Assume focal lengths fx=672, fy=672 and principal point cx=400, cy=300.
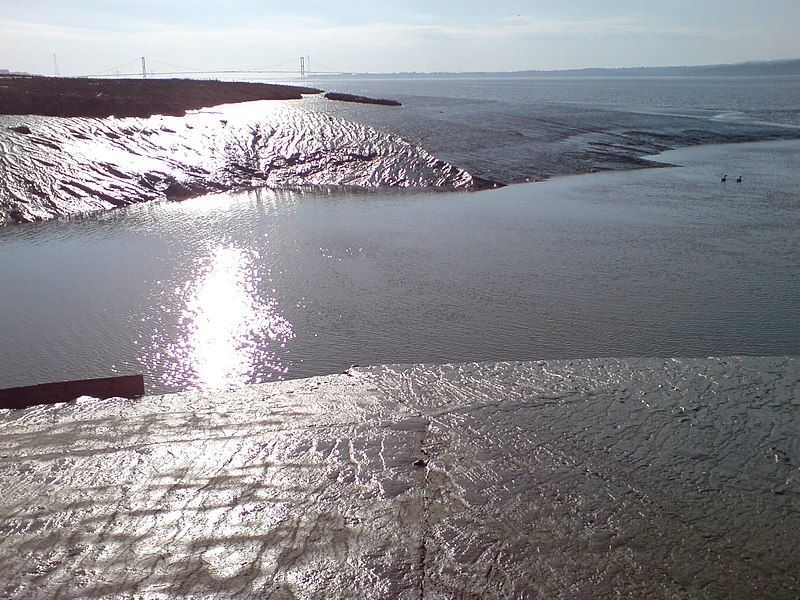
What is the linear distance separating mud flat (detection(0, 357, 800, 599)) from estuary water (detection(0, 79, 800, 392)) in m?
0.61

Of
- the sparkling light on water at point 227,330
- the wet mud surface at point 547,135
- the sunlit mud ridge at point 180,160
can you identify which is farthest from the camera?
the wet mud surface at point 547,135

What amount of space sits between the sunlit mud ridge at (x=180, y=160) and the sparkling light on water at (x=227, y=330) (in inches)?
165

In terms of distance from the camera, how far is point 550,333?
4.89 m

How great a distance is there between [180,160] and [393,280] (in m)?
7.15

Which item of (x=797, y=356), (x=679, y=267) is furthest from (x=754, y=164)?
(x=797, y=356)

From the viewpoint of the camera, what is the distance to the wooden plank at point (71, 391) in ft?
12.3

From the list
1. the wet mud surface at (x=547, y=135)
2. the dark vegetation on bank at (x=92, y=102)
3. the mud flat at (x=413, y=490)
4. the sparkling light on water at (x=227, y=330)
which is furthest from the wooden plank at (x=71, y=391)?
the dark vegetation on bank at (x=92, y=102)

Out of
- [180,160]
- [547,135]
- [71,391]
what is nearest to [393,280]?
[71,391]

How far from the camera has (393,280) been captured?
6051 millimetres

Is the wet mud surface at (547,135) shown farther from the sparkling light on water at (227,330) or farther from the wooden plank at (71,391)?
the wooden plank at (71,391)

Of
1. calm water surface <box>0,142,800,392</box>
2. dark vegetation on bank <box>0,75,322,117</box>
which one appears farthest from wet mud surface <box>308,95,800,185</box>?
dark vegetation on bank <box>0,75,322,117</box>

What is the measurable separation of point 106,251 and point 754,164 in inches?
503

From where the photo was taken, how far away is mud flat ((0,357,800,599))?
245 centimetres

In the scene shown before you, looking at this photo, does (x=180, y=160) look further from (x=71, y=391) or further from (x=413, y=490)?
(x=413, y=490)
